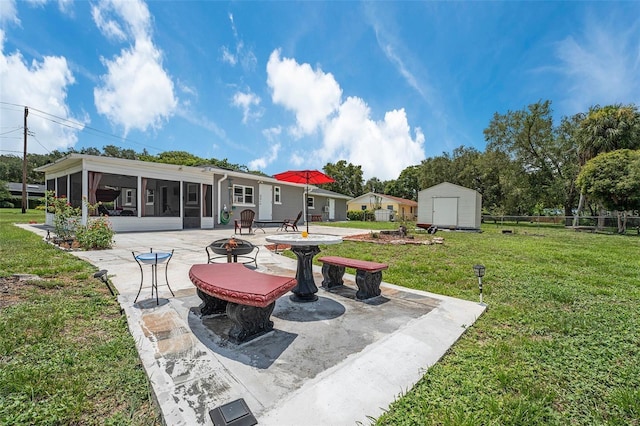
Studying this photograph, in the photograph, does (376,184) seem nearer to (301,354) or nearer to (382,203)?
(382,203)

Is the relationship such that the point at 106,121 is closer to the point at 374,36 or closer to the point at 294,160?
the point at 294,160

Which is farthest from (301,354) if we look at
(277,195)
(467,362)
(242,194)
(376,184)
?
(376,184)

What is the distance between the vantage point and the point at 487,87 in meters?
16.6

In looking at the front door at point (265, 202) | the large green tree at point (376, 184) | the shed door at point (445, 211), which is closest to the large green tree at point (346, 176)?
the large green tree at point (376, 184)

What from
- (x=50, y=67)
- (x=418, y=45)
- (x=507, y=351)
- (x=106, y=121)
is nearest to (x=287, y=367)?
(x=507, y=351)

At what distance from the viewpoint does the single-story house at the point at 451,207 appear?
16109 millimetres

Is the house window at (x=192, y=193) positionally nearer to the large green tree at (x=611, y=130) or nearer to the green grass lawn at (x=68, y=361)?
the green grass lawn at (x=68, y=361)

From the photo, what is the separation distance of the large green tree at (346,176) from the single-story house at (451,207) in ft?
76.6

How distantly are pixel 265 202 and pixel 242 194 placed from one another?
5.62 ft

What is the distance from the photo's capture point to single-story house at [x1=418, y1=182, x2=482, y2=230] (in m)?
16.1

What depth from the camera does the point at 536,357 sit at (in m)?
2.30

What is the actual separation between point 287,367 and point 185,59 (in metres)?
14.6

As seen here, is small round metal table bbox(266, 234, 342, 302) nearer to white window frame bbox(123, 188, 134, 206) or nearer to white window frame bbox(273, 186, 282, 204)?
→ white window frame bbox(273, 186, 282, 204)

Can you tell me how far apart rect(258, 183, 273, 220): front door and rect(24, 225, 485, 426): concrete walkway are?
12.8 meters
